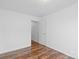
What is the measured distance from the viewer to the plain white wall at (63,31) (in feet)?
8.91

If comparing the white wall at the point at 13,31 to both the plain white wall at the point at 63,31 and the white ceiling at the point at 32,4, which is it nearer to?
the white ceiling at the point at 32,4

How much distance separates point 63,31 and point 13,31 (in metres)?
2.72

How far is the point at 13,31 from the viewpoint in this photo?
3438mm

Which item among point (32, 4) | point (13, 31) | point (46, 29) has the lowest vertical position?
point (13, 31)

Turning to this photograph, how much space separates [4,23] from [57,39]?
117 inches

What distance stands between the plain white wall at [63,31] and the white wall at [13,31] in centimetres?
143

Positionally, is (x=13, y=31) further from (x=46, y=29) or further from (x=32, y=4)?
(x=46, y=29)

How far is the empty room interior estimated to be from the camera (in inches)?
105

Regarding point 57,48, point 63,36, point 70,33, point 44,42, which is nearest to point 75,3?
point 70,33

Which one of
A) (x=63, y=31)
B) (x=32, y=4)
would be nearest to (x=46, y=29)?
(x=63, y=31)

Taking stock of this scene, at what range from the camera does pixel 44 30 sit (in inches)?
180

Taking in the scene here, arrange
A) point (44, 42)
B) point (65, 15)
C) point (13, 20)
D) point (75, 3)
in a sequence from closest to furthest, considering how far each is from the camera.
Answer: point (75, 3), point (65, 15), point (13, 20), point (44, 42)

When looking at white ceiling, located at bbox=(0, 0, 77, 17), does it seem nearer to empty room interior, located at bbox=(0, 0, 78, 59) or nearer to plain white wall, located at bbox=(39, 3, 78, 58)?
empty room interior, located at bbox=(0, 0, 78, 59)

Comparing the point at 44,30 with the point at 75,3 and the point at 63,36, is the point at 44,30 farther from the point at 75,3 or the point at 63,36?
the point at 75,3
